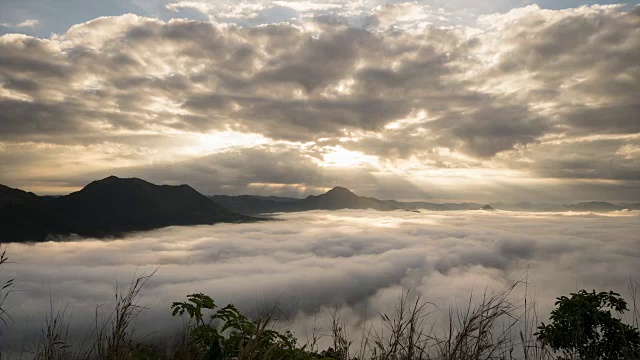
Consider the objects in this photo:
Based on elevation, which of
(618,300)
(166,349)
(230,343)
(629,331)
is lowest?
(629,331)

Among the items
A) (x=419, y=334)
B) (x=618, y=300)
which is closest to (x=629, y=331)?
(x=618, y=300)

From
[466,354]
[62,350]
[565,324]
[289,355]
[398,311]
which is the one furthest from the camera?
[565,324]

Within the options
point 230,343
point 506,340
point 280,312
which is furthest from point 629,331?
point 230,343

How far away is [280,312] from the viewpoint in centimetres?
566

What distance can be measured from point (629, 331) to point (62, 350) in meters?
16.1

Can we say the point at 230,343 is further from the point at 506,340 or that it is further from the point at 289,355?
the point at 506,340

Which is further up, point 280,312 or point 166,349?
point 280,312

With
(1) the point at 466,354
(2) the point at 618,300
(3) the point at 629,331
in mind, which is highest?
(1) the point at 466,354

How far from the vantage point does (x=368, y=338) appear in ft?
19.6

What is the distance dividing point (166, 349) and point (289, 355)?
8.90ft

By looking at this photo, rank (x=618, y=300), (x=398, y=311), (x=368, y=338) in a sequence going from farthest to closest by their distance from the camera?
(x=618, y=300) < (x=368, y=338) < (x=398, y=311)

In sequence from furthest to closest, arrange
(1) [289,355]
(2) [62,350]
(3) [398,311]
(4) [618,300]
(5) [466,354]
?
(4) [618,300], (2) [62,350], (3) [398,311], (5) [466,354], (1) [289,355]

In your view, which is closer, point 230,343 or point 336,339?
point 230,343

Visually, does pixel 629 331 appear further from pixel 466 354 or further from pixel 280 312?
pixel 280 312
